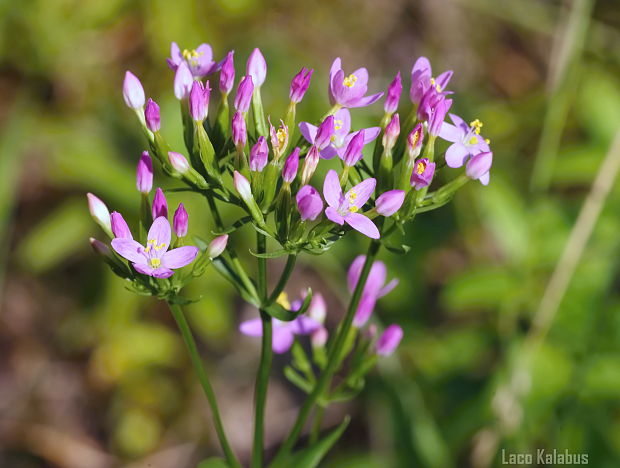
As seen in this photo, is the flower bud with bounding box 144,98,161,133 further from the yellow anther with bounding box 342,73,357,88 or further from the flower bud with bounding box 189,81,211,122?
the yellow anther with bounding box 342,73,357,88

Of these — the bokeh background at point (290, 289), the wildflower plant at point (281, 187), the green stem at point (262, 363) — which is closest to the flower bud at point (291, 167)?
the wildflower plant at point (281, 187)

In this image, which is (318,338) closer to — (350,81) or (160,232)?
(160,232)

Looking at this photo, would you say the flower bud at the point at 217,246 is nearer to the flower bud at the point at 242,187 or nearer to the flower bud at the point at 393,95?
the flower bud at the point at 242,187

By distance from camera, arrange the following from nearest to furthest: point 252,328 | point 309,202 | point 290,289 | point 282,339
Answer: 1. point 309,202
2. point 252,328
3. point 282,339
4. point 290,289

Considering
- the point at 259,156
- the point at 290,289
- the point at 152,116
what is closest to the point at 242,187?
the point at 259,156

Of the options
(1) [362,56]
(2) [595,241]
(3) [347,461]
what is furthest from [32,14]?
(2) [595,241]

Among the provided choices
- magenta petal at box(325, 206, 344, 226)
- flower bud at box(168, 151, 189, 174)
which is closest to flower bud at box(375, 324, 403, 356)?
Result: magenta petal at box(325, 206, 344, 226)
